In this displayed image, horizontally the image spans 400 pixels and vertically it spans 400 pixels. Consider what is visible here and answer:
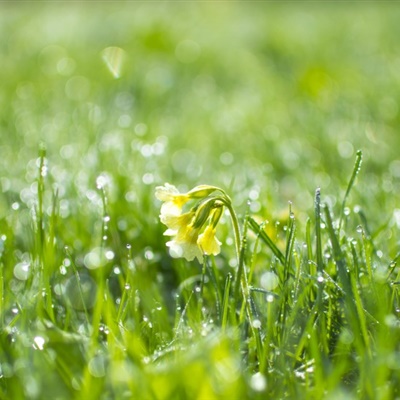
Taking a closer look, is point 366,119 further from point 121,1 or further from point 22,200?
point 121,1

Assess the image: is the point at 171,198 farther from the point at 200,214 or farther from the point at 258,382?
the point at 258,382

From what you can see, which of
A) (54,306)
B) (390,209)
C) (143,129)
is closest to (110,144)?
(143,129)

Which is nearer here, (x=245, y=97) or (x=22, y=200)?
(x=22, y=200)

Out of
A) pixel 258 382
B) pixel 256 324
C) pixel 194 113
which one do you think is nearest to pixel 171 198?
pixel 256 324

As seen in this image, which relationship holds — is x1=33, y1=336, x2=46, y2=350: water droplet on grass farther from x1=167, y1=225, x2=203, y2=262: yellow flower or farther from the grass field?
x1=167, y1=225, x2=203, y2=262: yellow flower

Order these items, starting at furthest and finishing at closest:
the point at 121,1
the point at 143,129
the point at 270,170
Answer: the point at 121,1, the point at 143,129, the point at 270,170

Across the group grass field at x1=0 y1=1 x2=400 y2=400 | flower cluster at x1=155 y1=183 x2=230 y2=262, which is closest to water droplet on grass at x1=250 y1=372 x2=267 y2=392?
grass field at x1=0 y1=1 x2=400 y2=400

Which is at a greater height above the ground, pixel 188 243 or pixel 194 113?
pixel 188 243
